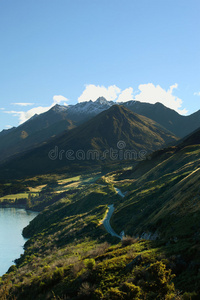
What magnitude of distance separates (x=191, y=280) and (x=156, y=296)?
2663 millimetres

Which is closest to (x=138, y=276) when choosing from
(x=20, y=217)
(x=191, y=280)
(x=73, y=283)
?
(x=191, y=280)

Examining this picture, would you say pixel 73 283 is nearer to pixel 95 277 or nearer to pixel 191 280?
pixel 95 277

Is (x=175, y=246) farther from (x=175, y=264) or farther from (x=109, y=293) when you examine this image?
(x=109, y=293)

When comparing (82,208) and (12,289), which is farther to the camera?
(82,208)

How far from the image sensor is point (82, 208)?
107688 mm

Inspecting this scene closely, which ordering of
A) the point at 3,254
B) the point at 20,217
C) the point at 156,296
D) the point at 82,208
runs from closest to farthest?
the point at 156,296
the point at 3,254
the point at 82,208
the point at 20,217

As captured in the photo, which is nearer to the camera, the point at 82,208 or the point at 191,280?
the point at 191,280

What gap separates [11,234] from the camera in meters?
121

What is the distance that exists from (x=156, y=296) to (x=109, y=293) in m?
3.38

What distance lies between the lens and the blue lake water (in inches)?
3433

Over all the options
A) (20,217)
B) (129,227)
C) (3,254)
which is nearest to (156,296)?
(129,227)

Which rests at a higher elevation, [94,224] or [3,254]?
[94,224]

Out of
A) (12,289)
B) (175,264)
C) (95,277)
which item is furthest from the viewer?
(12,289)

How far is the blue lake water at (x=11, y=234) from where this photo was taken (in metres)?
87.2
